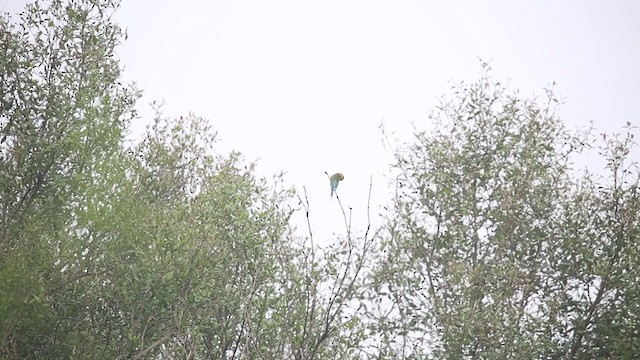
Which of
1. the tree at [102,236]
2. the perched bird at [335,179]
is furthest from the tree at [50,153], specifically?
the perched bird at [335,179]

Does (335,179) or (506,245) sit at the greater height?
(506,245)

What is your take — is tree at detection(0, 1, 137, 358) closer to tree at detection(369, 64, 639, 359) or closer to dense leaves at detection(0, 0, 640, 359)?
dense leaves at detection(0, 0, 640, 359)

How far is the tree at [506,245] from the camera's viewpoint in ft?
49.7

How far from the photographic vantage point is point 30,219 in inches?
503

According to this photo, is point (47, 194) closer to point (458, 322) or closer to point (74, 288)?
point (74, 288)

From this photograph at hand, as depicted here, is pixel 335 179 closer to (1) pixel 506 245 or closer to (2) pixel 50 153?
(2) pixel 50 153

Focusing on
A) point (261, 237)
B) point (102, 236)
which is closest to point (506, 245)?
point (261, 237)

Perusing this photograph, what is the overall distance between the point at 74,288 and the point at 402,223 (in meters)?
8.74

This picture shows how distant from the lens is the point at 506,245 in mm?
16766

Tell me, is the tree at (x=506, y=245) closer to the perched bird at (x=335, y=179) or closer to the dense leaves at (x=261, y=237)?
the dense leaves at (x=261, y=237)

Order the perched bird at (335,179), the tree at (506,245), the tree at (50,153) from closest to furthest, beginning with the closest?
the perched bird at (335,179) < the tree at (50,153) < the tree at (506,245)

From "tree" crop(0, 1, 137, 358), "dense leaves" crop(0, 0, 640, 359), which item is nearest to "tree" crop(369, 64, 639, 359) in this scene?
"dense leaves" crop(0, 0, 640, 359)

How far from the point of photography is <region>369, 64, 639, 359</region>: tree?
1515 centimetres

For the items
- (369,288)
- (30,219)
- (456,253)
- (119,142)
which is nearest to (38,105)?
(119,142)
